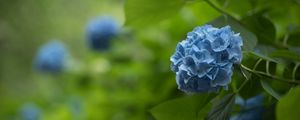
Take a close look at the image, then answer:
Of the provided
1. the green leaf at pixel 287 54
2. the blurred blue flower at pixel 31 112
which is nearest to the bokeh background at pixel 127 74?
the blurred blue flower at pixel 31 112

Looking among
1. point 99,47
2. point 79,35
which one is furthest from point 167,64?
point 79,35

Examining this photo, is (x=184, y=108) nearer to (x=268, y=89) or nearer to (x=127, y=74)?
(x=268, y=89)

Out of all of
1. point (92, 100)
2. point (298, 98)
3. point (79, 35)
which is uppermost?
point (79, 35)

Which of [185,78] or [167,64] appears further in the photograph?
[167,64]

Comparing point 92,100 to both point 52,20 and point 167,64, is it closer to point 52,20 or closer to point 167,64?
point 167,64

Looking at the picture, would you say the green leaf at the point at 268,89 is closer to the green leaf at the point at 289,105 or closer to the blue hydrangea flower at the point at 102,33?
the green leaf at the point at 289,105

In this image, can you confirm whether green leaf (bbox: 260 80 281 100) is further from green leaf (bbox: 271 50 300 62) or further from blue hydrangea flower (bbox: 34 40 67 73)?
blue hydrangea flower (bbox: 34 40 67 73)
